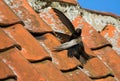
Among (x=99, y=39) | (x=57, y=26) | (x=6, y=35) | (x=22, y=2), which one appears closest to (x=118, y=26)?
(x=99, y=39)

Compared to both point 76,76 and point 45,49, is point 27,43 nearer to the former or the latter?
point 45,49

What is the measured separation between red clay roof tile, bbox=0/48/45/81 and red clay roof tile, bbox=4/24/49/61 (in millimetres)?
133

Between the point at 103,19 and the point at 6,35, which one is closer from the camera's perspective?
the point at 6,35

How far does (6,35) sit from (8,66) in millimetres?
252

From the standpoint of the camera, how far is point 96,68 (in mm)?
2787

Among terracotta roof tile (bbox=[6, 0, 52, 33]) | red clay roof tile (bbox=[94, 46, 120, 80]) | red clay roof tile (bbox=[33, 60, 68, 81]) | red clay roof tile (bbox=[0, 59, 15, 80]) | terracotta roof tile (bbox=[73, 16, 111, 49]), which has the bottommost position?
red clay roof tile (bbox=[94, 46, 120, 80])

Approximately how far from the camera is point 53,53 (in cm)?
256

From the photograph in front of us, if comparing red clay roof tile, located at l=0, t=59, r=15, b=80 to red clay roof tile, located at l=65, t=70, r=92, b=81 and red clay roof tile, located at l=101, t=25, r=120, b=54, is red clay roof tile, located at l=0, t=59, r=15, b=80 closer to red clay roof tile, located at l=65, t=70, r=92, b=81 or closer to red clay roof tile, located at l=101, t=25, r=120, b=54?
red clay roof tile, located at l=65, t=70, r=92, b=81

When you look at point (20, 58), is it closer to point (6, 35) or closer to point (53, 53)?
point (6, 35)

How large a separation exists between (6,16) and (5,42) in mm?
272

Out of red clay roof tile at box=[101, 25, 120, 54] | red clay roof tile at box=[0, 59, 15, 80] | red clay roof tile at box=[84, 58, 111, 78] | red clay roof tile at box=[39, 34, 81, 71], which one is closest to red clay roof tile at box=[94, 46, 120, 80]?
red clay roof tile at box=[84, 58, 111, 78]

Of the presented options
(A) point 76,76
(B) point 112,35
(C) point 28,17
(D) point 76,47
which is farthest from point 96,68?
(B) point 112,35

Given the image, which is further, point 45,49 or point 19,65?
point 45,49

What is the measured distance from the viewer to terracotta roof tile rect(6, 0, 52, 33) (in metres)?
2.64
